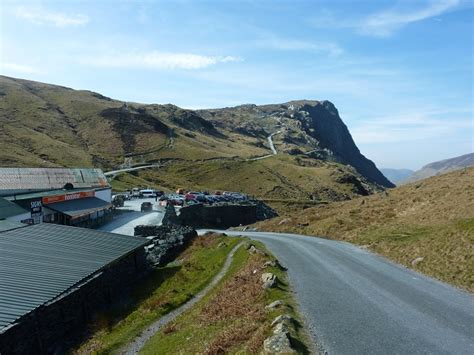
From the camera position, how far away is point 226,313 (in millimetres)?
20203

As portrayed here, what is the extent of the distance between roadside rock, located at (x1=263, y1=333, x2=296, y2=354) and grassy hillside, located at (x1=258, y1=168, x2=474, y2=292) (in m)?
13.7

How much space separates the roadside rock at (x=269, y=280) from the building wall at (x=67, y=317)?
413 inches

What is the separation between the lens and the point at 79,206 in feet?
205

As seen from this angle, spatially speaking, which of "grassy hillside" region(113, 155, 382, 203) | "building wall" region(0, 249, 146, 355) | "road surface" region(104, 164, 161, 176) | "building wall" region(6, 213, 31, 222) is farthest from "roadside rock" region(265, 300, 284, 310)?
"road surface" region(104, 164, 161, 176)

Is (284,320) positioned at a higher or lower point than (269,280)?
higher

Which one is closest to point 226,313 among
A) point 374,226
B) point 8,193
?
point 374,226

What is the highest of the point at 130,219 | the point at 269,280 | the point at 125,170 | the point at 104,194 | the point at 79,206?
the point at 269,280

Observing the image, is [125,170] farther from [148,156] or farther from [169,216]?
[169,216]

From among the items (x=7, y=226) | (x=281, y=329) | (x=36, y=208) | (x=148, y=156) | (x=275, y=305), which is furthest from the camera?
(x=148, y=156)

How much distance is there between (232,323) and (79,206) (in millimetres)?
49159

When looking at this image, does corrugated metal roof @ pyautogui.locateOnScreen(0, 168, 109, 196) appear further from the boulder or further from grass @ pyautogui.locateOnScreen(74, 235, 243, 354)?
the boulder

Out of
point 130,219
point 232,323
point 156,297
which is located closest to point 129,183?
point 130,219

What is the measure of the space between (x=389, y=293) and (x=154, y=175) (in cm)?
12567

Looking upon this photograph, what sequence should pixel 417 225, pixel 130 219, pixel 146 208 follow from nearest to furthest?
pixel 417 225, pixel 130 219, pixel 146 208
